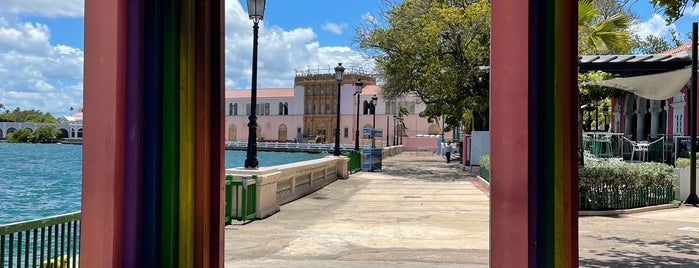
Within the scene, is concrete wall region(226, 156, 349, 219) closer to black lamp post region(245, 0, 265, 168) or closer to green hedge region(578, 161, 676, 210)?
black lamp post region(245, 0, 265, 168)

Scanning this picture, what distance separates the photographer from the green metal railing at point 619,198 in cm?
1311

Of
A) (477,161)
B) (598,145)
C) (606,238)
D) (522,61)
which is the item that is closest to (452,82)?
(477,161)

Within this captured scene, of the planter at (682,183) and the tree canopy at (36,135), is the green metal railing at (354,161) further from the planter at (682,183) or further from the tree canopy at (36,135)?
the tree canopy at (36,135)

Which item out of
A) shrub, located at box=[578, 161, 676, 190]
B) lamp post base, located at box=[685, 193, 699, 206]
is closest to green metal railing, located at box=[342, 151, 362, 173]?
shrub, located at box=[578, 161, 676, 190]

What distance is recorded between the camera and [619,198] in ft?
44.0

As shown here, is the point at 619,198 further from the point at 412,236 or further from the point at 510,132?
the point at 510,132

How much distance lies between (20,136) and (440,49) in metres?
111

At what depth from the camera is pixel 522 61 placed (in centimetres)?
343

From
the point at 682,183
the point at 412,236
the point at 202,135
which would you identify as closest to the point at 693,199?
the point at 682,183

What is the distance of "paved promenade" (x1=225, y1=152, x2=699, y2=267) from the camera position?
7.50 m

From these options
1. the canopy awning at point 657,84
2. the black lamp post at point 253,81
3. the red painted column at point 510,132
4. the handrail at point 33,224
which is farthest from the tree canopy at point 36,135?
the red painted column at point 510,132

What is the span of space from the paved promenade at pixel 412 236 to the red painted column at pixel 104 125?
3667mm

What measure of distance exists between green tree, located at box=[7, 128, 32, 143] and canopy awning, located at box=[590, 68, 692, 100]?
Result: 11717 cm

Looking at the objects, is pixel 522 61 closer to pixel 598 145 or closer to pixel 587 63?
pixel 587 63
